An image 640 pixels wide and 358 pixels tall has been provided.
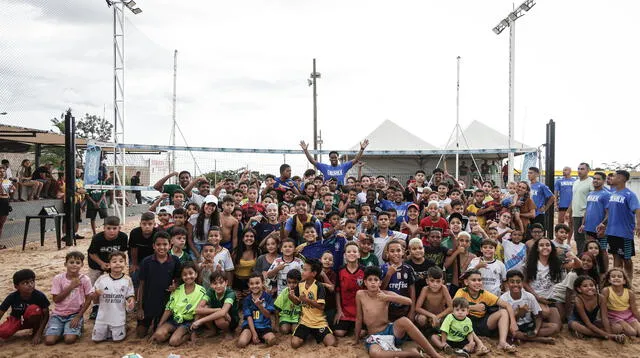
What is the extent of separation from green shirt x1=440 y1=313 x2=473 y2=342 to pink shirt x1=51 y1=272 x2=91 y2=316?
3696 mm

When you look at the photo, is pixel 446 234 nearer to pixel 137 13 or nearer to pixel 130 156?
pixel 137 13

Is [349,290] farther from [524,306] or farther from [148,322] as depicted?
[148,322]

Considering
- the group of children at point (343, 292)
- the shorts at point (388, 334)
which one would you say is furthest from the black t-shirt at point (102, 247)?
the shorts at point (388, 334)

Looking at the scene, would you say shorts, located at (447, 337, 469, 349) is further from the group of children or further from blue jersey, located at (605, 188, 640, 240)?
blue jersey, located at (605, 188, 640, 240)

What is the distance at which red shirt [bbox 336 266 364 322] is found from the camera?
4.61m

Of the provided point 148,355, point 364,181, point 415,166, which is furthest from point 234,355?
point 415,166

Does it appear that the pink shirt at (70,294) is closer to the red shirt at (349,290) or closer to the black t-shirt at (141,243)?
the black t-shirt at (141,243)

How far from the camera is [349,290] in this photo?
466 centimetres

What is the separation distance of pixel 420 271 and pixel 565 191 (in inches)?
188

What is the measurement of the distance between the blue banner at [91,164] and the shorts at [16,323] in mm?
6204

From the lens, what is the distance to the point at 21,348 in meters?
4.25

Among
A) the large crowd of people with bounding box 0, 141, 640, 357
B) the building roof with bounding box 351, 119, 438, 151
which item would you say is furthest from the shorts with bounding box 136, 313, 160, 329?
the building roof with bounding box 351, 119, 438, 151

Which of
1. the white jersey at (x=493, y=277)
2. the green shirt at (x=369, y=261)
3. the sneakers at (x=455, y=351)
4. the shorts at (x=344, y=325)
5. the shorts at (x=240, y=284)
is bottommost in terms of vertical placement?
the sneakers at (x=455, y=351)

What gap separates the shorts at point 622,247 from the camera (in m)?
5.75
